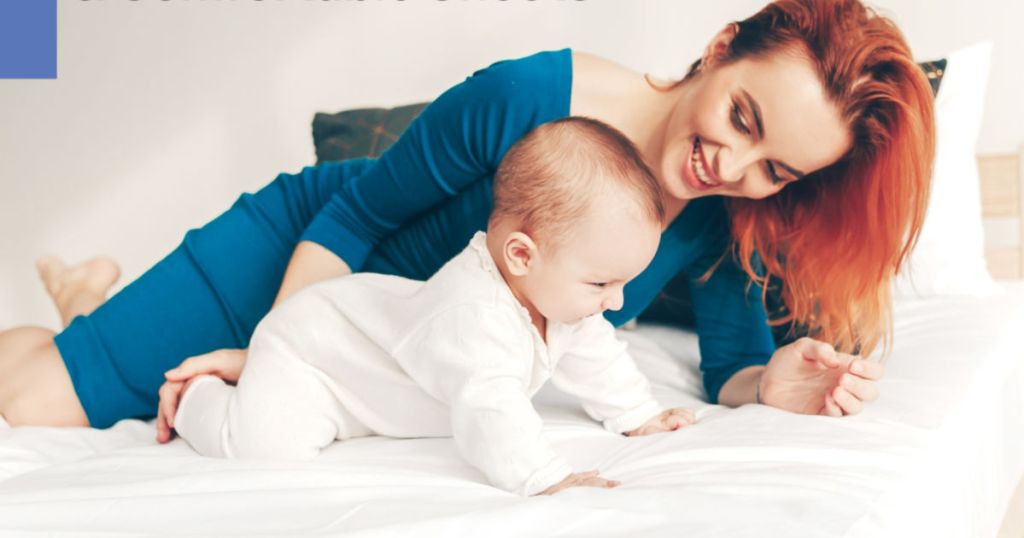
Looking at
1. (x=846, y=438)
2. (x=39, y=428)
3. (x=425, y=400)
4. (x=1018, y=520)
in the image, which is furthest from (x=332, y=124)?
(x=1018, y=520)

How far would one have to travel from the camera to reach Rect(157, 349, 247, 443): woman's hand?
4.14 feet

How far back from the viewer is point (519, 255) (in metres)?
1.06

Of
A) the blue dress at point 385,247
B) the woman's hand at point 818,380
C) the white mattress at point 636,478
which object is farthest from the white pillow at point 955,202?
the woman's hand at point 818,380

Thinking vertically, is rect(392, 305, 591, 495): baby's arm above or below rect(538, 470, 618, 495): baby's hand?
above

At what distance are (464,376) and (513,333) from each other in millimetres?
84

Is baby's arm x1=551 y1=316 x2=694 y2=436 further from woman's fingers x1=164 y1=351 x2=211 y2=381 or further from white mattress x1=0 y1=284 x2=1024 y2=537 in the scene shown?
woman's fingers x1=164 y1=351 x2=211 y2=381

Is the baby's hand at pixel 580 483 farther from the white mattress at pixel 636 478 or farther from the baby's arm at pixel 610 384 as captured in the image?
the baby's arm at pixel 610 384

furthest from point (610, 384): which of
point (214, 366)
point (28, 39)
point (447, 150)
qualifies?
point (28, 39)

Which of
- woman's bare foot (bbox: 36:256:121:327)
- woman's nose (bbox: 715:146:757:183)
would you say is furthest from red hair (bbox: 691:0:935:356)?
woman's bare foot (bbox: 36:256:121:327)

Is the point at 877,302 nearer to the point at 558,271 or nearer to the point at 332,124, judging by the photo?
the point at 558,271

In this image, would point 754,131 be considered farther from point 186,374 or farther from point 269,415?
point 186,374

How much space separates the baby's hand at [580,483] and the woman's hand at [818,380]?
1.32ft

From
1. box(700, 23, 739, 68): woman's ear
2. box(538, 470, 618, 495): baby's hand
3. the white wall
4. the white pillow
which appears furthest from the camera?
the white wall

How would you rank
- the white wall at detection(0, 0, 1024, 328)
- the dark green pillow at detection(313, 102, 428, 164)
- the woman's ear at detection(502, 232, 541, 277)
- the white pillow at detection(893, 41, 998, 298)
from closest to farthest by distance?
the woman's ear at detection(502, 232, 541, 277), the white pillow at detection(893, 41, 998, 298), the dark green pillow at detection(313, 102, 428, 164), the white wall at detection(0, 0, 1024, 328)
